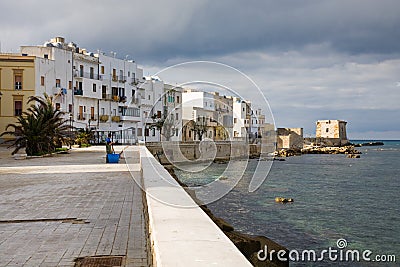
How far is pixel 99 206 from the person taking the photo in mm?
9336

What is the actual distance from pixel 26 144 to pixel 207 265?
27757 mm

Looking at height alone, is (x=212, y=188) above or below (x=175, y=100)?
below

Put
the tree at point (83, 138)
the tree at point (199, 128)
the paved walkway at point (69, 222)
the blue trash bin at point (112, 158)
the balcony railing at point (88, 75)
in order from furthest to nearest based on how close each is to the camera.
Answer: the balcony railing at point (88, 75), the tree at point (83, 138), the tree at point (199, 128), the blue trash bin at point (112, 158), the paved walkway at point (69, 222)

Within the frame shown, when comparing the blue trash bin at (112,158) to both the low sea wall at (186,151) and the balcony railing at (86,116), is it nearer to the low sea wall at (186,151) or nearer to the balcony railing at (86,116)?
the low sea wall at (186,151)

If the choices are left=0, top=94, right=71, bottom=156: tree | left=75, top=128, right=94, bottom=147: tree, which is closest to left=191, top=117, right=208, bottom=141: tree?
left=75, top=128, right=94, bottom=147: tree

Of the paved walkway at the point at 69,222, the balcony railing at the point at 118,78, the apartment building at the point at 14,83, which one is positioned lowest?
the paved walkway at the point at 69,222

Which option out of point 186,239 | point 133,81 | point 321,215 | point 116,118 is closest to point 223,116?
point 321,215

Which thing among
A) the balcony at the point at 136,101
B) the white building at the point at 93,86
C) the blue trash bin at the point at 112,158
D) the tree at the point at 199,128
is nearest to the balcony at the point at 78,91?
the white building at the point at 93,86

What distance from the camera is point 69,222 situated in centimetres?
761

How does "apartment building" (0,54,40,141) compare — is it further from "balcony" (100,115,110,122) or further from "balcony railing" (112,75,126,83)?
"balcony railing" (112,75,126,83)

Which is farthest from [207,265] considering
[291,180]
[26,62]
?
[26,62]

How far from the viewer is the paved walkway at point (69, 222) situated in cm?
560

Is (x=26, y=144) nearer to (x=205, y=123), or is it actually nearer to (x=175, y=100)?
→ (x=205, y=123)

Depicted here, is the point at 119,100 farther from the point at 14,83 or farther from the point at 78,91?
the point at 14,83
